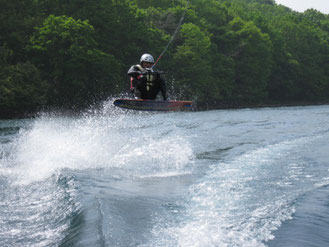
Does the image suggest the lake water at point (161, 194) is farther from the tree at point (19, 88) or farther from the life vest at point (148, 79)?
the tree at point (19, 88)

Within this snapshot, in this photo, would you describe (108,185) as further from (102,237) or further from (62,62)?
(62,62)

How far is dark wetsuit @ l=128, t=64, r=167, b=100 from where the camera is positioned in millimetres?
12680

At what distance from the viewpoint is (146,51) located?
2002 inches

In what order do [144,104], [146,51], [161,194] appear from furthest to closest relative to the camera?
[146,51] < [144,104] < [161,194]

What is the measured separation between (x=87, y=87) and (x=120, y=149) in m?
27.5

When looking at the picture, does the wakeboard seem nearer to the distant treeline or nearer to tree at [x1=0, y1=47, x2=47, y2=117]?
tree at [x1=0, y1=47, x2=47, y2=117]

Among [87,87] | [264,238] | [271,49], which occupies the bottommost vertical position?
[264,238]

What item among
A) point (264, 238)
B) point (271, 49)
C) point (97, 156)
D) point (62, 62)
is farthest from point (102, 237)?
point (271, 49)

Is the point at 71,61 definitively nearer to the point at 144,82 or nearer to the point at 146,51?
the point at 146,51

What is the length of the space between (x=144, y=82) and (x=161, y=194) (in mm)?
4226

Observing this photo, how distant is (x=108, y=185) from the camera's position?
10398mm

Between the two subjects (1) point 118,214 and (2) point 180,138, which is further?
(2) point 180,138

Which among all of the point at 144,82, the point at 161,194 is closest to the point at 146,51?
the point at 144,82

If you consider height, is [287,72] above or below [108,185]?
above
